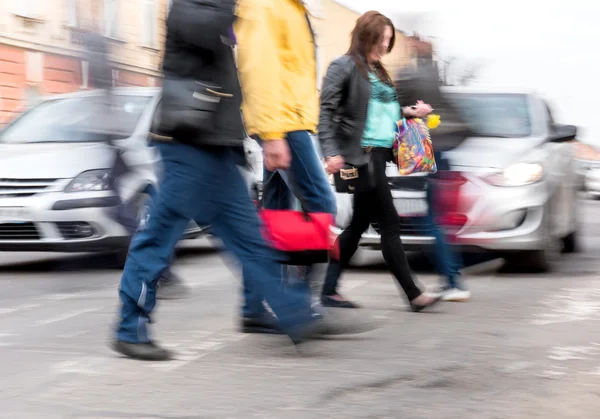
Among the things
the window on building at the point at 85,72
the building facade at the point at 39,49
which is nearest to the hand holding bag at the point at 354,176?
the window on building at the point at 85,72

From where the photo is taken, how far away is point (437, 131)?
22.7 feet

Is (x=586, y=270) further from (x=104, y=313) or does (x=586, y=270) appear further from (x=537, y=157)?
(x=104, y=313)

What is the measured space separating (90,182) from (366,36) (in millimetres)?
3167

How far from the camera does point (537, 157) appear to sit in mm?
8781

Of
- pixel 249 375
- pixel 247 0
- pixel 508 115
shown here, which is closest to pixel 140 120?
pixel 508 115

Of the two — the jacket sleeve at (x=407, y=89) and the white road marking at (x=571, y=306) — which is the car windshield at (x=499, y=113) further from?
the jacket sleeve at (x=407, y=89)

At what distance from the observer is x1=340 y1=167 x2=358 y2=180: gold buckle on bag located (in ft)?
21.3

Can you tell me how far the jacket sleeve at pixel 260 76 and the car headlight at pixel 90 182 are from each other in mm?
4003

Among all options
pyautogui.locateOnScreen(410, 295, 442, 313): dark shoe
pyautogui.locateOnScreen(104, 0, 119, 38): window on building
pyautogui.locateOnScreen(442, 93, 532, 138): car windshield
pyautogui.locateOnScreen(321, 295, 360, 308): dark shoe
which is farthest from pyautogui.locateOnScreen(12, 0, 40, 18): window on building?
pyautogui.locateOnScreen(410, 295, 442, 313): dark shoe

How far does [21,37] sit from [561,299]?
65.0 ft

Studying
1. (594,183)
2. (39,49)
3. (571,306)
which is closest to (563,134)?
(571,306)

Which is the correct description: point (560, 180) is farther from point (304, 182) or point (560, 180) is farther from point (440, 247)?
point (304, 182)

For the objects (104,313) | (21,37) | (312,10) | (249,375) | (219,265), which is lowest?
(21,37)

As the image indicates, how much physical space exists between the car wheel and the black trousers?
4.51 meters
